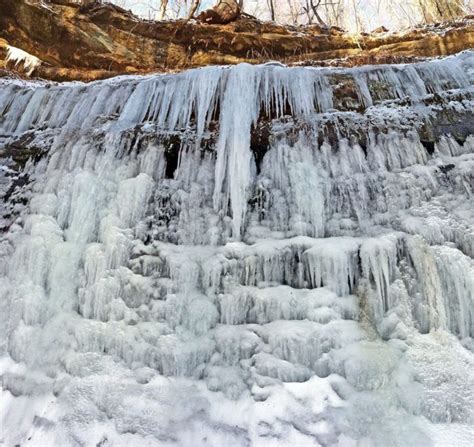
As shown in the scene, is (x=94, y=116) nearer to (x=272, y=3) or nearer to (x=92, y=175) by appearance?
(x=92, y=175)

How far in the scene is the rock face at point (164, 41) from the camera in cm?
704

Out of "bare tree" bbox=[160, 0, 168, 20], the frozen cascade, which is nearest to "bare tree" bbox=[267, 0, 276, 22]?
"bare tree" bbox=[160, 0, 168, 20]

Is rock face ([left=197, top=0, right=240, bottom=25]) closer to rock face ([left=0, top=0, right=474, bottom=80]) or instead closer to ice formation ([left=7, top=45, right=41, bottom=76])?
rock face ([left=0, top=0, right=474, bottom=80])

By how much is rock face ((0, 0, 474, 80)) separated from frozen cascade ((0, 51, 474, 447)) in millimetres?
2939

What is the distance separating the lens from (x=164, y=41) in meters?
7.75

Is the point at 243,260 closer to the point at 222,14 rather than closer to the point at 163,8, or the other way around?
the point at 222,14

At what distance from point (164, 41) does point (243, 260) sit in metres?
5.63

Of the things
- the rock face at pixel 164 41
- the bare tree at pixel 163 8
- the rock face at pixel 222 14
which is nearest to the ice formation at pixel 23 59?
the rock face at pixel 164 41

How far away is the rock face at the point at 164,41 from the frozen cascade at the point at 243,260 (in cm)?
294

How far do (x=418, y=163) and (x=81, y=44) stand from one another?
604cm

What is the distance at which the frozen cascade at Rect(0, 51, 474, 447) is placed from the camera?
113 inches

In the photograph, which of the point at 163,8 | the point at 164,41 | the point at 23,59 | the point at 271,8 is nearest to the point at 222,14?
the point at 164,41

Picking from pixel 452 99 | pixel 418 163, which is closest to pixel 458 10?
pixel 452 99

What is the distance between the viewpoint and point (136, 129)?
14.3 feet
